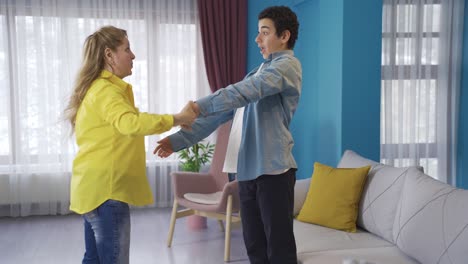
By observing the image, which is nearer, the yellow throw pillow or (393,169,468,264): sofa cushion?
(393,169,468,264): sofa cushion

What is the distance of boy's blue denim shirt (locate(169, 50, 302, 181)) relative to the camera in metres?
2.17

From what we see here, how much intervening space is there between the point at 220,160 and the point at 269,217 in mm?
2526

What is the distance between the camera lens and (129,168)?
214 centimetres

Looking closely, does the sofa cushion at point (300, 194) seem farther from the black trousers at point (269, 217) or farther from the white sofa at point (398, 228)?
the black trousers at point (269, 217)

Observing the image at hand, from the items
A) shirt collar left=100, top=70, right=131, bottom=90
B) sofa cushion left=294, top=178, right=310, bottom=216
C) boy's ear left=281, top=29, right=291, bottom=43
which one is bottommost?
sofa cushion left=294, top=178, right=310, bottom=216

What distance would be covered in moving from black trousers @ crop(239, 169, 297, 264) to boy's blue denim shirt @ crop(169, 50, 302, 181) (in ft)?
0.18

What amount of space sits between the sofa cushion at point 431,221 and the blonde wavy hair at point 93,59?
65.8 inches

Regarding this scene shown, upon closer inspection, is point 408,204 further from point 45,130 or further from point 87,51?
point 45,130

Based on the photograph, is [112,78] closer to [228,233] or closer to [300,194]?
[300,194]

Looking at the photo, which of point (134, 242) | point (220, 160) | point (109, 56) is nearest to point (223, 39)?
point (220, 160)

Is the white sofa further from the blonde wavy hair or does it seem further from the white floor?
the blonde wavy hair

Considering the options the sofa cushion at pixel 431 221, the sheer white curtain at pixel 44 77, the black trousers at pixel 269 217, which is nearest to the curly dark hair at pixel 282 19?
the black trousers at pixel 269 217

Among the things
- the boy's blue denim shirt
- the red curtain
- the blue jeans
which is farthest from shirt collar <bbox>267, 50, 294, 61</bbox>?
the red curtain

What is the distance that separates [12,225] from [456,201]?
3990 millimetres
